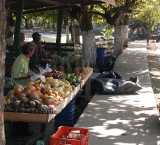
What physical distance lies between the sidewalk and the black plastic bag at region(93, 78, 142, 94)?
0.17 m

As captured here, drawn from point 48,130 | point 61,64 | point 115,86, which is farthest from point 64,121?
point 115,86

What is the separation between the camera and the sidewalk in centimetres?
563

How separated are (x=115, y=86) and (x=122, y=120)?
2.40m

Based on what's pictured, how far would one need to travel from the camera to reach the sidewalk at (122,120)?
5629 millimetres

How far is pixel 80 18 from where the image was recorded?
42.8 ft

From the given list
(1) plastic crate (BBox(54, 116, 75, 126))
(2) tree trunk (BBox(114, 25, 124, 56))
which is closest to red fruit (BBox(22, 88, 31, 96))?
(1) plastic crate (BBox(54, 116, 75, 126))

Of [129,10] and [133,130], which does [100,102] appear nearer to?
[133,130]

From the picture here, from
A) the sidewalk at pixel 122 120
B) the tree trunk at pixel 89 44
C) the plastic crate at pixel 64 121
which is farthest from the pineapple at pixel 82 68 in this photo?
the tree trunk at pixel 89 44

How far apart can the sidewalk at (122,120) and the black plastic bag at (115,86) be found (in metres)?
0.17

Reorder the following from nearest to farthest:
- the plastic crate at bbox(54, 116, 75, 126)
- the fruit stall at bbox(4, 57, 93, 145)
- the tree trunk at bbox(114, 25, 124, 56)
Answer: the fruit stall at bbox(4, 57, 93, 145)
the plastic crate at bbox(54, 116, 75, 126)
the tree trunk at bbox(114, 25, 124, 56)

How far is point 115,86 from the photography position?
29.7 ft

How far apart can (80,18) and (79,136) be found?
30.7 ft

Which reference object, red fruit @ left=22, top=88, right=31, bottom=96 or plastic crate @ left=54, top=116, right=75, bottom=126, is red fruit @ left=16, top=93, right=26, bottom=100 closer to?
red fruit @ left=22, top=88, right=31, bottom=96

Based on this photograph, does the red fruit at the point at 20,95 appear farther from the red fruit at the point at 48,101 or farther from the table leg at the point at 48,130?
the table leg at the point at 48,130
